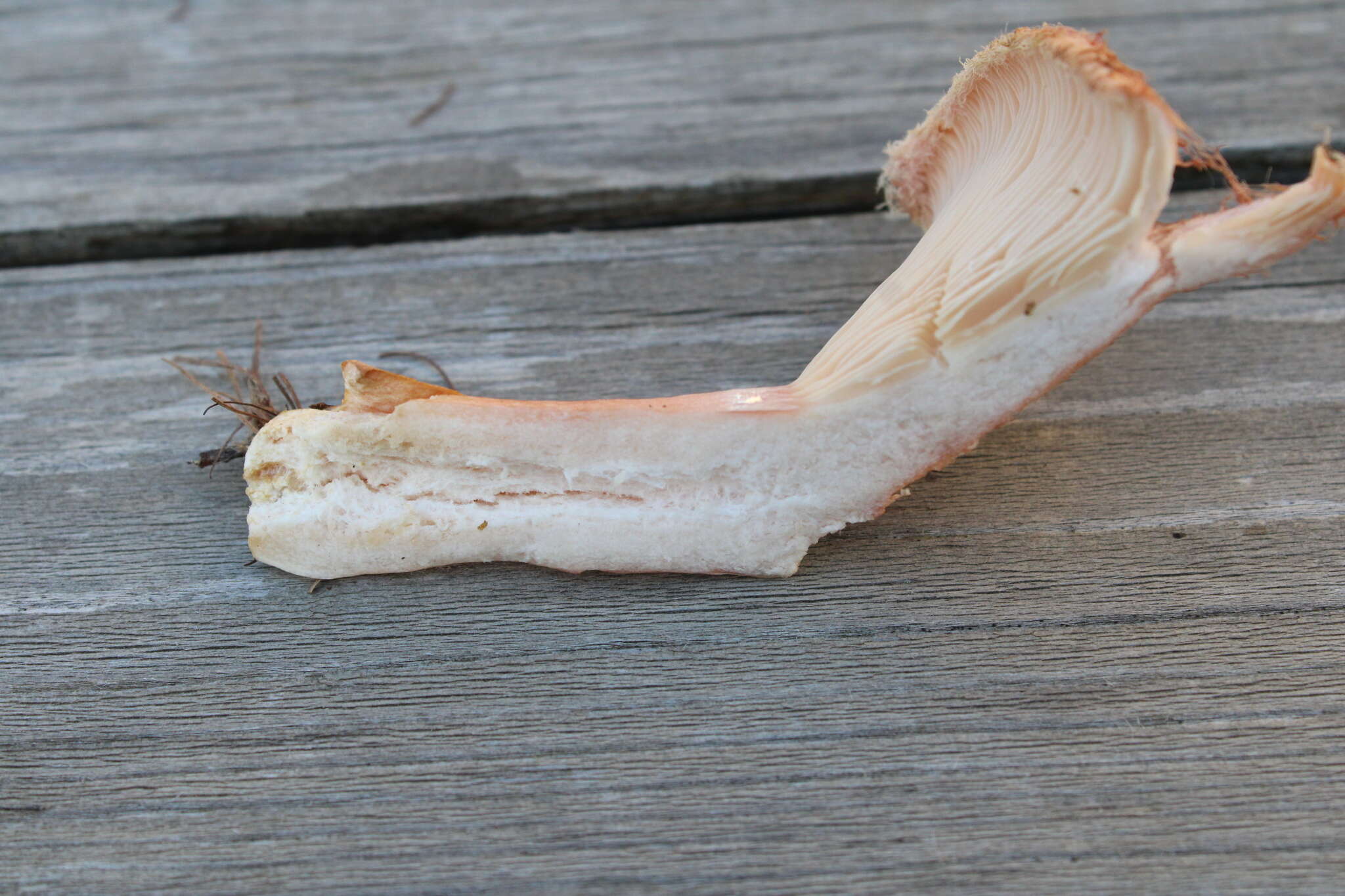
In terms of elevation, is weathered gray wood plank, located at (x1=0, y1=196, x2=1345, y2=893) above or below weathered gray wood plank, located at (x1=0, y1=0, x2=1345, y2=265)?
below

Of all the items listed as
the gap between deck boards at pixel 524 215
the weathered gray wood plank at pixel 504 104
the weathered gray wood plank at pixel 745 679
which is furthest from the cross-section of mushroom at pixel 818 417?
the weathered gray wood plank at pixel 504 104

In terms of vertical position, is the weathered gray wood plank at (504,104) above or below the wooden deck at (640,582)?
above

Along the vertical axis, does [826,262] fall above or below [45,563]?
above

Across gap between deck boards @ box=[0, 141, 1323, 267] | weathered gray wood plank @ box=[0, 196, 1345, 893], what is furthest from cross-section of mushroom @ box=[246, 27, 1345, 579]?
gap between deck boards @ box=[0, 141, 1323, 267]

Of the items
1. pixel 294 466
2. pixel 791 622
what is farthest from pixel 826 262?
pixel 294 466

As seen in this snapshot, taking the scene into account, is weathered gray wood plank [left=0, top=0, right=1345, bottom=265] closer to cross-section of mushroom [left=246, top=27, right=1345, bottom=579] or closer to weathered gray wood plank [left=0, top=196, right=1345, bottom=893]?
weathered gray wood plank [left=0, top=196, right=1345, bottom=893]

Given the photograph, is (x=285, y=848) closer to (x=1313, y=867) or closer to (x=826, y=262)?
(x=1313, y=867)

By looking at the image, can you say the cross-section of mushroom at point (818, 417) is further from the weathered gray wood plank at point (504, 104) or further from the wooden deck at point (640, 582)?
the weathered gray wood plank at point (504, 104)
